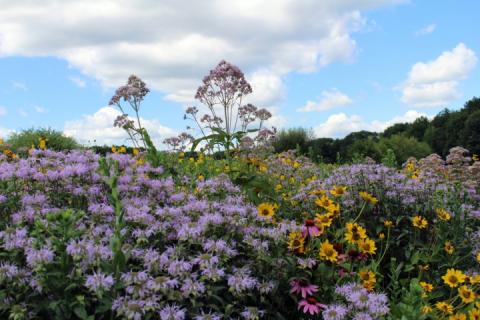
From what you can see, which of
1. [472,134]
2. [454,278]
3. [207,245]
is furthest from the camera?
[472,134]

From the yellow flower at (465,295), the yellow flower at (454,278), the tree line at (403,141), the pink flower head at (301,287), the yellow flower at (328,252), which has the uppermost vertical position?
the tree line at (403,141)

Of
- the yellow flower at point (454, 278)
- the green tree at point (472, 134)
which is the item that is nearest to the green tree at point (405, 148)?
the green tree at point (472, 134)

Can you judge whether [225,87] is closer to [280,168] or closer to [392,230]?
[280,168]

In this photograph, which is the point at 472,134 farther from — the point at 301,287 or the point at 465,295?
the point at 301,287

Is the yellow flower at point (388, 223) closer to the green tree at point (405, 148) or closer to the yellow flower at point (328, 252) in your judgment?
the yellow flower at point (328, 252)

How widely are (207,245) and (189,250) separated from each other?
179mm

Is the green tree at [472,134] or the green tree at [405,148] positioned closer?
the green tree at [472,134]

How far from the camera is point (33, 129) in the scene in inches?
Answer: 664

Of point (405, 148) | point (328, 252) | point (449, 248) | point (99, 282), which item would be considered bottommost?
point (449, 248)

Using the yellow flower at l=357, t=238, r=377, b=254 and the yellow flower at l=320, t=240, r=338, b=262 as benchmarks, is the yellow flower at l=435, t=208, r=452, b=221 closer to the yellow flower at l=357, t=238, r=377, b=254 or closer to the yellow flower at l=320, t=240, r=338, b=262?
the yellow flower at l=357, t=238, r=377, b=254

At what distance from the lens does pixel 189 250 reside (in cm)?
294

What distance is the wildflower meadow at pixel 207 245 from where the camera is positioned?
2551mm

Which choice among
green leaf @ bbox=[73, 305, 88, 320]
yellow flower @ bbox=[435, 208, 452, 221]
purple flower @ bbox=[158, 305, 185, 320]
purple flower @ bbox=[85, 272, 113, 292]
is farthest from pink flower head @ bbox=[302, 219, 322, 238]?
yellow flower @ bbox=[435, 208, 452, 221]

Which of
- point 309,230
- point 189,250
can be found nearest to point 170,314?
point 189,250
